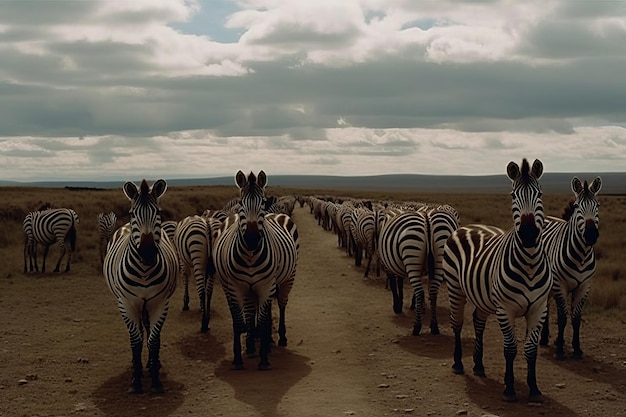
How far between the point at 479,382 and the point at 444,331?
10.4ft

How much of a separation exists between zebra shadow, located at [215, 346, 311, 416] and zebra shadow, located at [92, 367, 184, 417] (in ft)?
2.46

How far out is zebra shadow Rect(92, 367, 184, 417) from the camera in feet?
25.1

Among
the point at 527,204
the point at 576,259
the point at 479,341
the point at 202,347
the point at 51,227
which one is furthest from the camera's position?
the point at 51,227

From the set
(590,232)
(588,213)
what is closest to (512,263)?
(590,232)

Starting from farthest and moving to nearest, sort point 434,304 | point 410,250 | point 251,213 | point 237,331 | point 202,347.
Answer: point 410,250 < point 434,304 < point 202,347 < point 237,331 < point 251,213

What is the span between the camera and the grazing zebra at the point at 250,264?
29.2 feet

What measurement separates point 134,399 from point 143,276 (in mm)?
1564

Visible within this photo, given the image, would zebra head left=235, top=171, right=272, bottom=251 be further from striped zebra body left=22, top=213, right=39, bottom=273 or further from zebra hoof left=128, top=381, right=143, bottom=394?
striped zebra body left=22, top=213, right=39, bottom=273

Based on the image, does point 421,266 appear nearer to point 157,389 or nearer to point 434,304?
point 434,304

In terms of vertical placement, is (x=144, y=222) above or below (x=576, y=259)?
above

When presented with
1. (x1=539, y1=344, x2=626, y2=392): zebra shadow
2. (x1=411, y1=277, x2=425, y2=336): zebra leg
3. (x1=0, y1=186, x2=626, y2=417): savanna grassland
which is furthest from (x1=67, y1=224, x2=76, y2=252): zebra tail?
(x1=539, y1=344, x2=626, y2=392): zebra shadow

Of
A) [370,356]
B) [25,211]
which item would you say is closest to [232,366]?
[370,356]

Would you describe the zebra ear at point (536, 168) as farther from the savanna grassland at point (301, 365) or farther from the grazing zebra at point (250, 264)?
the grazing zebra at point (250, 264)

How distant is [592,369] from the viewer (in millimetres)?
9281
